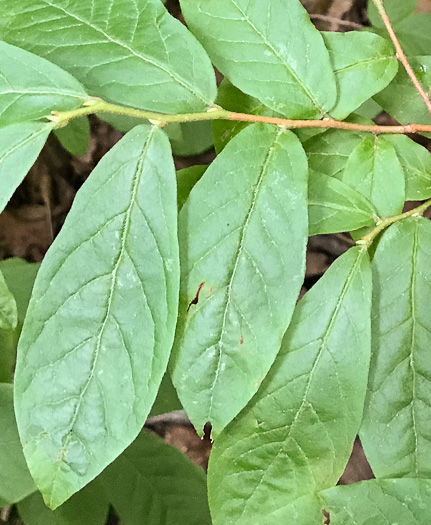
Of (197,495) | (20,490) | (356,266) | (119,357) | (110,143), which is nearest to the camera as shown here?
(119,357)

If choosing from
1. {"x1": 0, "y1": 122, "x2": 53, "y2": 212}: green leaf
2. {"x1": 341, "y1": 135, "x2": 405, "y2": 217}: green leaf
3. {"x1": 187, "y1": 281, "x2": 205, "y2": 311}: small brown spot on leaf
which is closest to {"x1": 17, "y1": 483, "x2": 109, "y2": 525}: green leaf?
{"x1": 187, "y1": 281, "x2": 205, "y2": 311}: small brown spot on leaf

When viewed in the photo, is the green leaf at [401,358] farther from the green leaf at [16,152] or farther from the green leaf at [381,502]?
the green leaf at [16,152]

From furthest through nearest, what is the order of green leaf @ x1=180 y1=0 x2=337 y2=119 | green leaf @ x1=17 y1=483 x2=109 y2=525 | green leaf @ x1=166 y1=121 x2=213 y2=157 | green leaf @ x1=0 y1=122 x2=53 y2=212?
green leaf @ x1=166 y1=121 x2=213 y2=157, green leaf @ x1=17 y1=483 x2=109 y2=525, green leaf @ x1=180 y1=0 x2=337 y2=119, green leaf @ x1=0 y1=122 x2=53 y2=212

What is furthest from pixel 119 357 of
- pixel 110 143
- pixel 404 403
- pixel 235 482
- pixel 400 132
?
pixel 110 143

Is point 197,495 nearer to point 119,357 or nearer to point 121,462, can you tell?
point 121,462

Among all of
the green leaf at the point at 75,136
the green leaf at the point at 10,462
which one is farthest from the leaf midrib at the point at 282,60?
the green leaf at the point at 10,462

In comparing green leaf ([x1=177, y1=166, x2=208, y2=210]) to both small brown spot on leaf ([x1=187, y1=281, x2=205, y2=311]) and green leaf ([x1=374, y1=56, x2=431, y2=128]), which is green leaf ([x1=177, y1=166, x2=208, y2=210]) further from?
green leaf ([x1=374, y1=56, x2=431, y2=128])

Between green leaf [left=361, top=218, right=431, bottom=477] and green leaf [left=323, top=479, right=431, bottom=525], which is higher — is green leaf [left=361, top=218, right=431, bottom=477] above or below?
above
